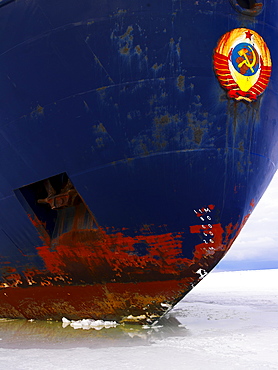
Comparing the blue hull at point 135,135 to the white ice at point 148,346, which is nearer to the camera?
the white ice at point 148,346

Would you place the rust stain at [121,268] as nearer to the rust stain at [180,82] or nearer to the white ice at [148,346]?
the white ice at [148,346]

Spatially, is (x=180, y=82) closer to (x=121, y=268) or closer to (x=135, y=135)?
(x=135, y=135)

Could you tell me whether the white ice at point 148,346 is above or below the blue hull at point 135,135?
below

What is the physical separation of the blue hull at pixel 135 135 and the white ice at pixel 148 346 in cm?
48

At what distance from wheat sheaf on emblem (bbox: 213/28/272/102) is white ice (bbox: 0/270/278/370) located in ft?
8.06

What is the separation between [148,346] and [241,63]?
2.90 metres

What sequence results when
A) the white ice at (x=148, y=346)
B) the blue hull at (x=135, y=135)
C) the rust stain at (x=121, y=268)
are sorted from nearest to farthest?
the white ice at (x=148, y=346) < the blue hull at (x=135, y=135) < the rust stain at (x=121, y=268)

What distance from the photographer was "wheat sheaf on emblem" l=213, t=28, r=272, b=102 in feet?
13.5

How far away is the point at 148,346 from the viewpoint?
3.83 meters

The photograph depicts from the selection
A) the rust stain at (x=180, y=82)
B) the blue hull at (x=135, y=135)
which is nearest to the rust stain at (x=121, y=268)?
the blue hull at (x=135, y=135)

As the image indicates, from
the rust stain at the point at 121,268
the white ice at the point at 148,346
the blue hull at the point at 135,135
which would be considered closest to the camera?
the white ice at the point at 148,346

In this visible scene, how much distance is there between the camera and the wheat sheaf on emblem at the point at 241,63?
13.5 feet

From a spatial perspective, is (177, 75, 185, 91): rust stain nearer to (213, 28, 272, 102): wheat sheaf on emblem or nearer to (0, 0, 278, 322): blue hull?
(0, 0, 278, 322): blue hull

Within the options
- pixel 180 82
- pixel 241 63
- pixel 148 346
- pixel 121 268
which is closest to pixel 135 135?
pixel 180 82
